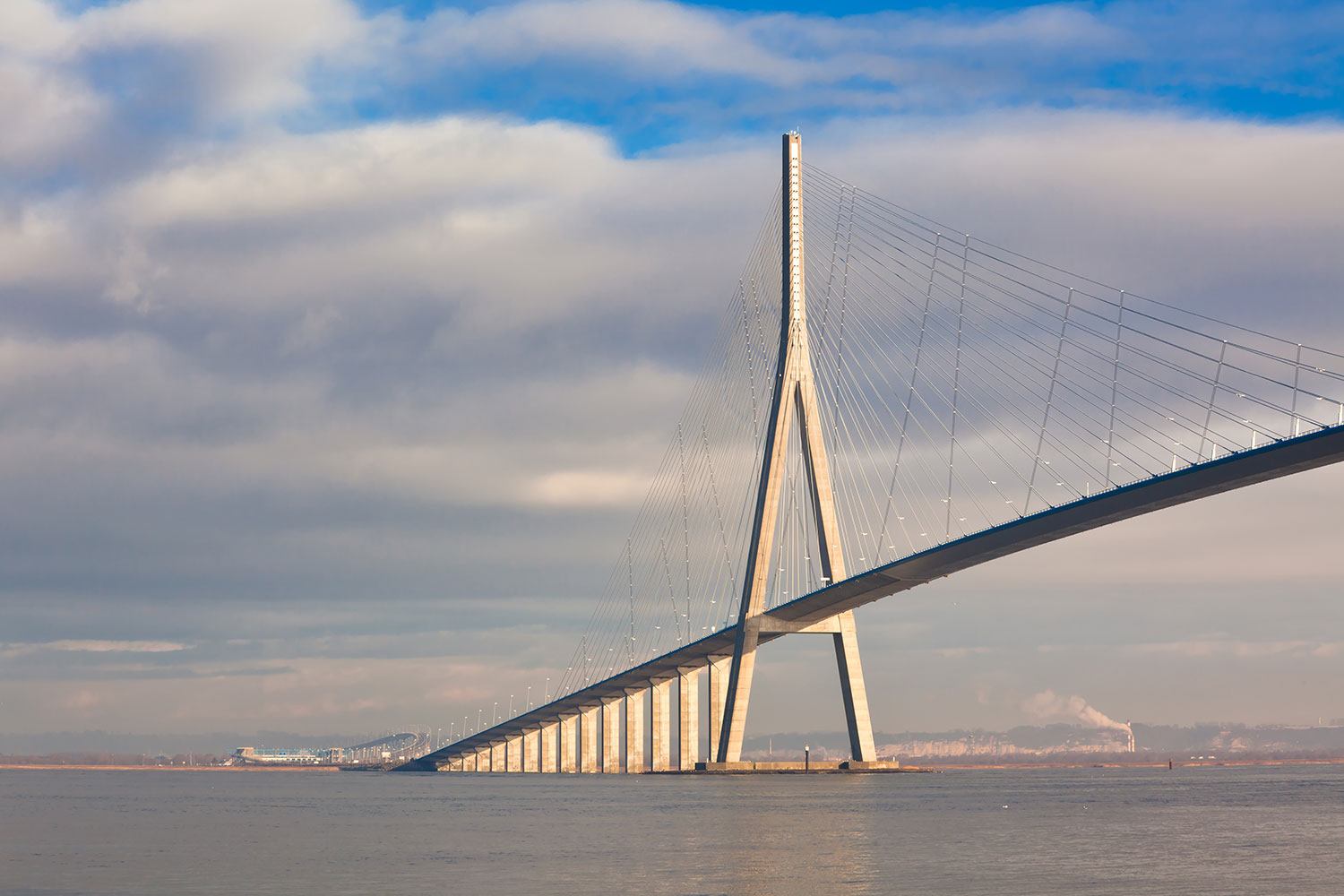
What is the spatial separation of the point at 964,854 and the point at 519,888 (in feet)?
37.2

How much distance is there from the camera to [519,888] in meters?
31.5

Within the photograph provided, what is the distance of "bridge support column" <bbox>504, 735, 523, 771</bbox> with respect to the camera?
161250 millimetres

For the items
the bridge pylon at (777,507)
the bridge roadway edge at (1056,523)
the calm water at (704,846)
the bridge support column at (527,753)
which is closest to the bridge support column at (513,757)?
the bridge support column at (527,753)

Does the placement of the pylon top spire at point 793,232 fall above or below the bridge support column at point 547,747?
above

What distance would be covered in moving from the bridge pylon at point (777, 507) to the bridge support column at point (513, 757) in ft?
251

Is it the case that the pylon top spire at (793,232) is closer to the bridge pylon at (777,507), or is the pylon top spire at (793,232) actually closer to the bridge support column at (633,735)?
the bridge pylon at (777,507)

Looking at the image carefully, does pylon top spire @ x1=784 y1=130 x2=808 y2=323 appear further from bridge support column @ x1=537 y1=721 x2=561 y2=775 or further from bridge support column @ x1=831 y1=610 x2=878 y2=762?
bridge support column @ x1=537 y1=721 x2=561 y2=775

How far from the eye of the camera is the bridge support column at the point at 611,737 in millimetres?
128125

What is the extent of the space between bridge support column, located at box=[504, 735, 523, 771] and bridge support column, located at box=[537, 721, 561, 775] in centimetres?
811

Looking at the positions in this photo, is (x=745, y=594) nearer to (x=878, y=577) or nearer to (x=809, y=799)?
(x=878, y=577)

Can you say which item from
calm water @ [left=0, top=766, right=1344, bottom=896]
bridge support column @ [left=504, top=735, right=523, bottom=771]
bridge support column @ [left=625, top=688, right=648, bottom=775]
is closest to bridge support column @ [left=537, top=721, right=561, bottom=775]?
bridge support column @ [left=504, top=735, right=523, bottom=771]

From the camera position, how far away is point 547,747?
5896 inches

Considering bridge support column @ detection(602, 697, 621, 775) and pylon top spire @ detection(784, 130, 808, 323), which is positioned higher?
pylon top spire @ detection(784, 130, 808, 323)

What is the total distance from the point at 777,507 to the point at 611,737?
187ft
